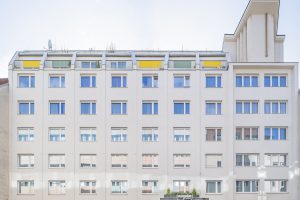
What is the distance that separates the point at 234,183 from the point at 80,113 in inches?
700

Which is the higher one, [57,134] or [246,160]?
[57,134]

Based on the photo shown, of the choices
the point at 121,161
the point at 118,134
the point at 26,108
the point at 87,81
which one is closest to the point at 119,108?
the point at 118,134

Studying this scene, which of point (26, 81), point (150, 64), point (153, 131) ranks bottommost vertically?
point (153, 131)

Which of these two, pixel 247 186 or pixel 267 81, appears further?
pixel 267 81

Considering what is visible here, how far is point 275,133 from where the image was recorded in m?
40.0

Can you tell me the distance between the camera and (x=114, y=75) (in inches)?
1590

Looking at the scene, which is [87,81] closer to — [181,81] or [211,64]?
[181,81]

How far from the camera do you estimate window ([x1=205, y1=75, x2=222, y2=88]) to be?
133 ft

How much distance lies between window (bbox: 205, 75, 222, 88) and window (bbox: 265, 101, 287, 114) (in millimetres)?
5433

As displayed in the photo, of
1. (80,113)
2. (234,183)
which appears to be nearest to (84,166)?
(80,113)

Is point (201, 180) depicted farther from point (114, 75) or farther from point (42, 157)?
point (42, 157)

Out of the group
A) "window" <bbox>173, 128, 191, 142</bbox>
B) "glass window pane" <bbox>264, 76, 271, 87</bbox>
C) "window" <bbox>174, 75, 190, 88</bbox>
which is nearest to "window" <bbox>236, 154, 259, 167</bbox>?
"window" <bbox>173, 128, 191, 142</bbox>

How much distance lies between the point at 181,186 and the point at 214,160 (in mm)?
4458

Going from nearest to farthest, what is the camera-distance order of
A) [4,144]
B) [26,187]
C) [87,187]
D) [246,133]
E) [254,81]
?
[4,144]
[26,187]
[87,187]
[246,133]
[254,81]
